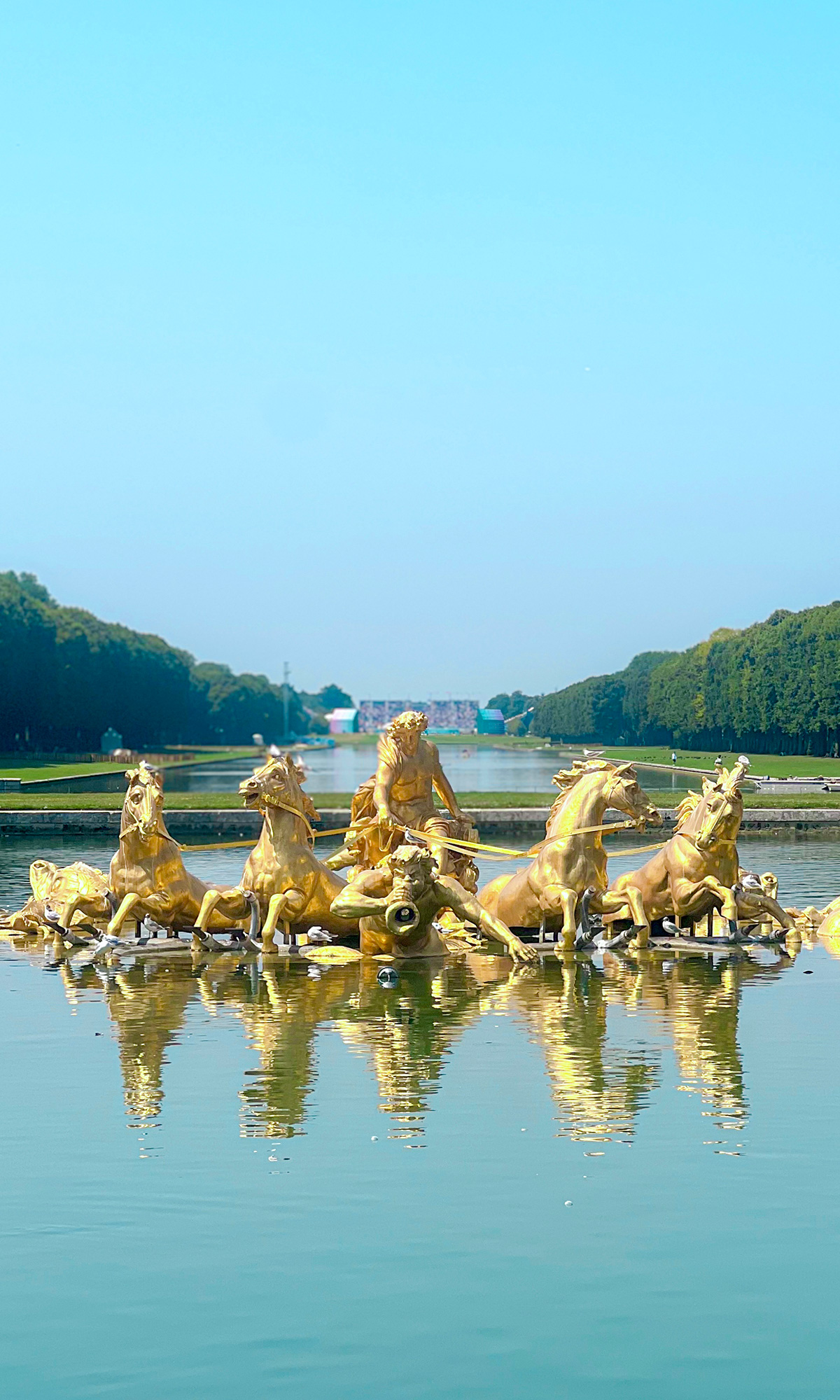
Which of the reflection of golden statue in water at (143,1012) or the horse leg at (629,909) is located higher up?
the horse leg at (629,909)

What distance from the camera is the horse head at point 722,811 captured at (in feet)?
48.6

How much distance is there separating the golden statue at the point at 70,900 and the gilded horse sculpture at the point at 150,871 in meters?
0.62

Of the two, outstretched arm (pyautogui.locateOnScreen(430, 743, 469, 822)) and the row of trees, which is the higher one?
the row of trees

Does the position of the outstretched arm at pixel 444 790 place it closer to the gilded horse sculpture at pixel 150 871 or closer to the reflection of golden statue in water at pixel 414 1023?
the reflection of golden statue in water at pixel 414 1023

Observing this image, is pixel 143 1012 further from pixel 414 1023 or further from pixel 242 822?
pixel 242 822

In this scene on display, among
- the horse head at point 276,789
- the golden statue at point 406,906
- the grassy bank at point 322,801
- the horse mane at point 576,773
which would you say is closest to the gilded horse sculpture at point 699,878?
the horse mane at point 576,773

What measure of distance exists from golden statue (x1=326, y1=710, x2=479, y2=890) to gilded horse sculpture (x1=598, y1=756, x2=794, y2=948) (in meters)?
1.60

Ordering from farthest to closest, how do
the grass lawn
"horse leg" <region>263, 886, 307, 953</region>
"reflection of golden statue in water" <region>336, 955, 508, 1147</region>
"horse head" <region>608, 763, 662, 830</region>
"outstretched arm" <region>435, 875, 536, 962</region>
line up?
the grass lawn < "horse leg" <region>263, 886, 307, 953</region> < "horse head" <region>608, 763, 662, 830</region> < "outstretched arm" <region>435, 875, 536, 962</region> < "reflection of golden statue in water" <region>336, 955, 508, 1147</region>

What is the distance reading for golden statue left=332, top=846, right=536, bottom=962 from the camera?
1397 centimetres

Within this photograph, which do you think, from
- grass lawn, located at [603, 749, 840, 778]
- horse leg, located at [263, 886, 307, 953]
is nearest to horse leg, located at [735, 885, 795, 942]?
horse leg, located at [263, 886, 307, 953]

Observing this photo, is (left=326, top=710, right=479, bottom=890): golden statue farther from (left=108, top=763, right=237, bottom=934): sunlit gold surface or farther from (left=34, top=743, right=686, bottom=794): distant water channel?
(left=34, top=743, right=686, bottom=794): distant water channel

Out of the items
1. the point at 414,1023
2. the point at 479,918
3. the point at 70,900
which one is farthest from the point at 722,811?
the point at 70,900

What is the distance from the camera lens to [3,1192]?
7.64 metres

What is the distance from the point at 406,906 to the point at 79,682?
80977 millimetres
